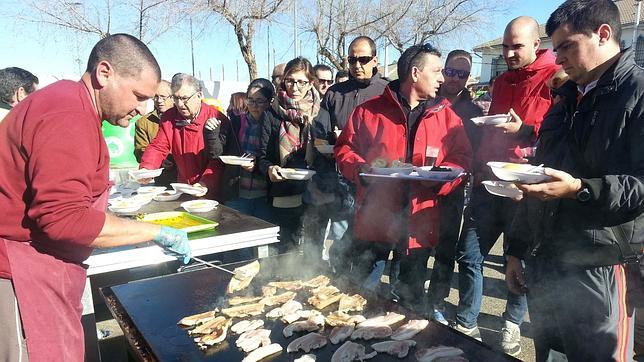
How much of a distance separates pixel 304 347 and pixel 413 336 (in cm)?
54

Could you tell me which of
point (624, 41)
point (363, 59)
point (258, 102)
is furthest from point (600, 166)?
point (624, 41)

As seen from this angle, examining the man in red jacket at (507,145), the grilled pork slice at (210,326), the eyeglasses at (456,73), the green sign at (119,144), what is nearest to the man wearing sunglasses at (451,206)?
the eyeglasses at (456,73)

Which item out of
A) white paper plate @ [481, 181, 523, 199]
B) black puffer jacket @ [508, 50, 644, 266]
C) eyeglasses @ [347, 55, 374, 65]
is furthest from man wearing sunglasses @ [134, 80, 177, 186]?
black puffer jacket @ [508, 50, 644, 266]

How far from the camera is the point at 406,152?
3516 millimetres

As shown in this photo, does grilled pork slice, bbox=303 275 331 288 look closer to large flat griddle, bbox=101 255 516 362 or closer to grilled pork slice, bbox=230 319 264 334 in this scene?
large flat griddle, bbox=101 255 516 362

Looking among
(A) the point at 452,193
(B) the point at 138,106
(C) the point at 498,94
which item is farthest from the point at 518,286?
(B) the point at 138,106

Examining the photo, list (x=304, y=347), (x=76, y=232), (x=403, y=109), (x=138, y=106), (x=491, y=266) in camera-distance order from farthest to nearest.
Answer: (x=491, y=266)
(x=403, y=109)
(x=304, y=347)
(x=138, y=106)
(x=76, y=232)

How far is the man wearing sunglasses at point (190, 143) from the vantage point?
15.0ft

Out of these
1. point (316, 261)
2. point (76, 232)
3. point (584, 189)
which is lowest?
point (316, 261)

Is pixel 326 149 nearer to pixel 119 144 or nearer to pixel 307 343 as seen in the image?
pixel 307 343

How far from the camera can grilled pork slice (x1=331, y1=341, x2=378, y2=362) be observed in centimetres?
208

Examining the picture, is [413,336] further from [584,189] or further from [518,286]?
[584,189]

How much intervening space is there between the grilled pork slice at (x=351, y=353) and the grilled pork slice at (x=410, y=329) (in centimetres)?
16

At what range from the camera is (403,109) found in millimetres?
3502
